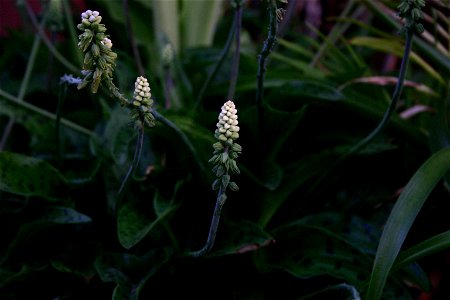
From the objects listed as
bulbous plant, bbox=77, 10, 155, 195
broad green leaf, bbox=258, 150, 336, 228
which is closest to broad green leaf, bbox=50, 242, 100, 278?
→ broad green leaf, bbox=258, 150, 336, 228

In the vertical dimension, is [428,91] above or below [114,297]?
above

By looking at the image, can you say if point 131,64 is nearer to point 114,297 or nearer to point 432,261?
point 114,297

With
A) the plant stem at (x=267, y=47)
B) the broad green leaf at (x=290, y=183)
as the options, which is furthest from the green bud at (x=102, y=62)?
the broad green leaf at (x=290, y=183)

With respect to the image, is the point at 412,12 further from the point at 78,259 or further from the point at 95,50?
the point at 78,259

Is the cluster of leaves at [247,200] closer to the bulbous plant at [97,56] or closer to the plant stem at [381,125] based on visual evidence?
the plant stem at [381,125]

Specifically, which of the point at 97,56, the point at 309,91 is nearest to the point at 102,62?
the point at 97,56

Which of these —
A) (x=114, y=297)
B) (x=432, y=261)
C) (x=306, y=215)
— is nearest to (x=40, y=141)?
(x=114, y=297)
